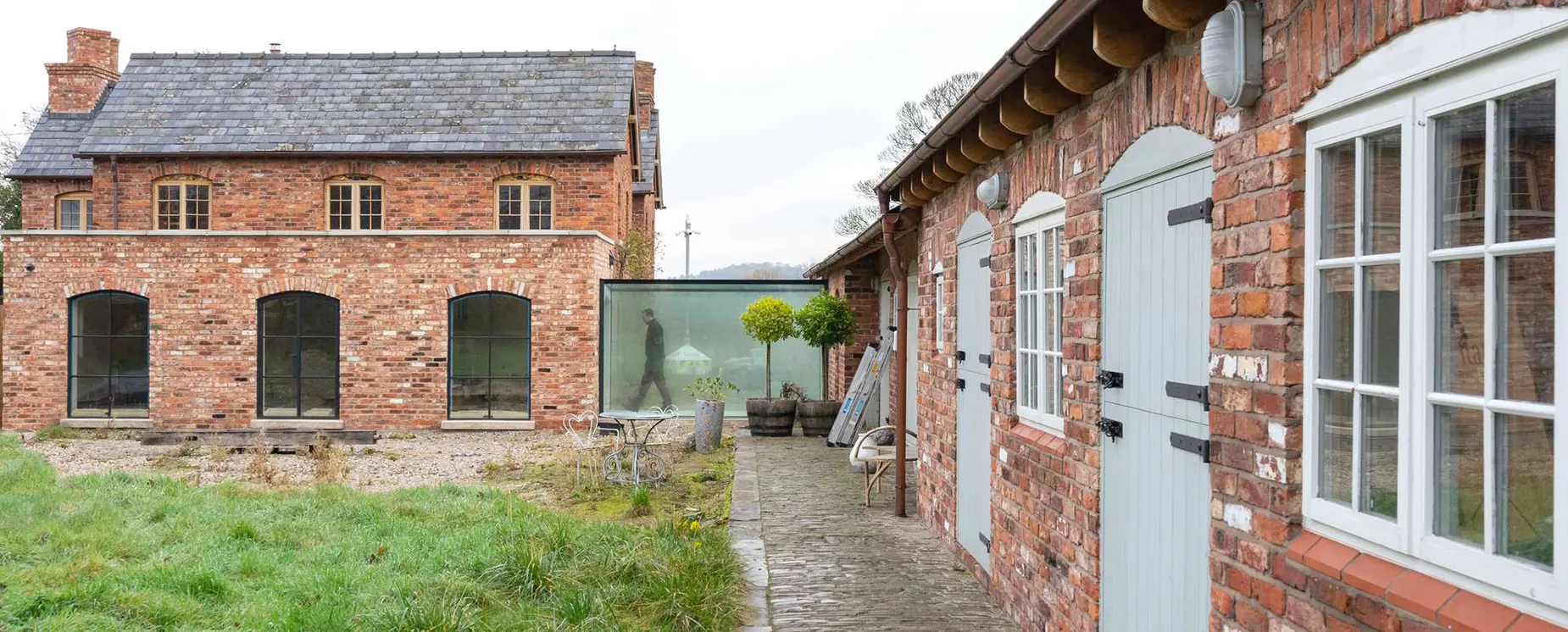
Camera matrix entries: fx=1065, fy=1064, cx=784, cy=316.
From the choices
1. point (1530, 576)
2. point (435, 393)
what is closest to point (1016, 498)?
point (1530, 576)

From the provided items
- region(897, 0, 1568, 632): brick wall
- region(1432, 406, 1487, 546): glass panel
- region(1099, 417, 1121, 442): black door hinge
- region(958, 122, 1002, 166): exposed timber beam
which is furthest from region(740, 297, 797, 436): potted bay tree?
region(1432, 406, 1487, 546): glass panel

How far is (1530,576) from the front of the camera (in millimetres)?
2008

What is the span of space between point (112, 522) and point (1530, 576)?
8.51 m

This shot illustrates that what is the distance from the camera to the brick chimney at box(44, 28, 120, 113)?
23906mm

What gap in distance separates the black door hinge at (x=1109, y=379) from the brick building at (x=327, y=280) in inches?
518

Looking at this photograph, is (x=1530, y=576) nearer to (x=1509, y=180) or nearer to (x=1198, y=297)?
(x=1509, y=180)

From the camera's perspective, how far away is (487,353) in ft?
55.3

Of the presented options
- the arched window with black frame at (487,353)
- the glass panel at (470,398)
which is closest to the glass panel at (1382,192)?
the arched window with black frame at (487,353)

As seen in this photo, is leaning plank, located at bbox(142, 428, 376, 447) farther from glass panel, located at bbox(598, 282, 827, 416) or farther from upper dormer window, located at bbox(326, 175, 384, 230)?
upper dormer window, located at bbox(326, 175, 384, 230)

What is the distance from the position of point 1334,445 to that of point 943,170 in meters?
4.33

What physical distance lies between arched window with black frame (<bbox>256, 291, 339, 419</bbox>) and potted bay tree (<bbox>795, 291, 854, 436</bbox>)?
25.5ft

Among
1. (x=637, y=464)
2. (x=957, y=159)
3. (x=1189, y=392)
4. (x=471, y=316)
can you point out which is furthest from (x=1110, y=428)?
(x=471, y=316)

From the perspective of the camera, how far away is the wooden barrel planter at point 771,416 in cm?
1463

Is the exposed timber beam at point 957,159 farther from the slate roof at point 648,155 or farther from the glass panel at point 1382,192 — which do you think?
the slate roof at point 648,155
